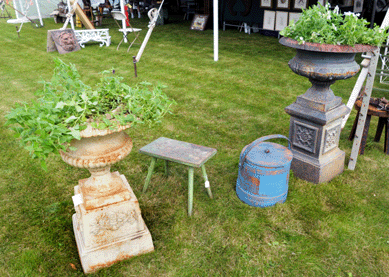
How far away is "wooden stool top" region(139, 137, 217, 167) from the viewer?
11.2 ft

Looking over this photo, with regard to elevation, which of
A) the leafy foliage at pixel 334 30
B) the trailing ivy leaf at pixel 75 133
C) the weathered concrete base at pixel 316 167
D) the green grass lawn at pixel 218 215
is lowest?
the green grass lawn at pixel 218 215

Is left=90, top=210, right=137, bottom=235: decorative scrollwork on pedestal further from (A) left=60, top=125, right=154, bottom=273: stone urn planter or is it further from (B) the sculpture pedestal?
(B) the sculpture pedestal

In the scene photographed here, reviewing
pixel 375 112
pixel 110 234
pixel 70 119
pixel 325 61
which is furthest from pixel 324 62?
pixel 110 234

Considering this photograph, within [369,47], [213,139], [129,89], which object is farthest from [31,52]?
[369,47]

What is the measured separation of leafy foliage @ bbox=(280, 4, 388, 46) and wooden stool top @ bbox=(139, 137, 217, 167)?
154 centimetres

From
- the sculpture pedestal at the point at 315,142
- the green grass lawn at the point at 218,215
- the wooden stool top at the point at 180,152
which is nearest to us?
the green grass lawn at the point at 218,215

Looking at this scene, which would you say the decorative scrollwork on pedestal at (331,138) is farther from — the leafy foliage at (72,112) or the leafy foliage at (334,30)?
the leafy foliage at (72,112)

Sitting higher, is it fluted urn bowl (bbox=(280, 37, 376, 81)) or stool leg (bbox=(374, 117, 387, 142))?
fluted urn bowl (bbox=(280, 37, 376, 81))

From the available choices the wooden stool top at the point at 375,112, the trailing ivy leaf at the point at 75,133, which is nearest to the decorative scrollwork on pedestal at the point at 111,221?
the trailing ivy leaf at the point at 75,133

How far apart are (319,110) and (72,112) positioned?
8.80 feet

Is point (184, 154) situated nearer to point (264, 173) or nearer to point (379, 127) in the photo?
point (264, 173)

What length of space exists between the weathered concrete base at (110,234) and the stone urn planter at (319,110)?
2162 mm

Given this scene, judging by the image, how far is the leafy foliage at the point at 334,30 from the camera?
131 inches

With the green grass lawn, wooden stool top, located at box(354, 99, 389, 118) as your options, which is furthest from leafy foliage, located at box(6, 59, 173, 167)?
wooden stool top, located at box(354, 99, 389, 118)
